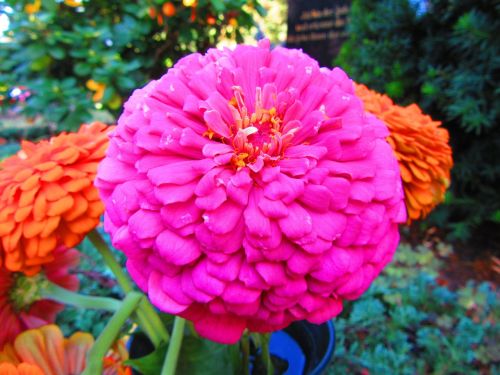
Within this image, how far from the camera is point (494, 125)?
1.15 metres

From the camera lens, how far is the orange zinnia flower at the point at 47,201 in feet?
1.01

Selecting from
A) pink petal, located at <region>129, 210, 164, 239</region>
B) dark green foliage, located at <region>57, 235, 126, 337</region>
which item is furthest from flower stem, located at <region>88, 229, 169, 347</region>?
dark green foliage, located at <region>57, 235, 126, 337</region>

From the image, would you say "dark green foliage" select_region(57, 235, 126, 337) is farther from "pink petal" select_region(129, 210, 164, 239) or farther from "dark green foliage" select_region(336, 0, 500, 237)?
"dark green foliage" select_region(336, 0, 500, 237)

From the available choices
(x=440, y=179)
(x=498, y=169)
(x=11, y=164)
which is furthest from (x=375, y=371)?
(x=498, y=169)

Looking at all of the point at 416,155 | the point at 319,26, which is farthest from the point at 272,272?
the point at 319,26

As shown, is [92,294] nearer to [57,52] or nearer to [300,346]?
[300,346]

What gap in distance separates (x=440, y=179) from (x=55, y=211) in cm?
37

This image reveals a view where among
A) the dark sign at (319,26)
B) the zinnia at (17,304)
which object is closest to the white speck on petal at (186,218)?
the zinnia at (17,304)

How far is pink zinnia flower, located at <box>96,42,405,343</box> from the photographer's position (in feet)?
0.76

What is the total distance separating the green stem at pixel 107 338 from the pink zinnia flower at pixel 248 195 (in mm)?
65

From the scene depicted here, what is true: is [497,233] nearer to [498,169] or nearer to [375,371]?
[498,169]

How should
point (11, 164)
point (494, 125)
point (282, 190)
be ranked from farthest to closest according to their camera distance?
point (494, 125)
point (11, 164)
point (282, 190)

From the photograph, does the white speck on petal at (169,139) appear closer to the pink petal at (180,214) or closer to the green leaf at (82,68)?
the pink petal at (180,214)

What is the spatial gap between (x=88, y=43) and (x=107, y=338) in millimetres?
1101
